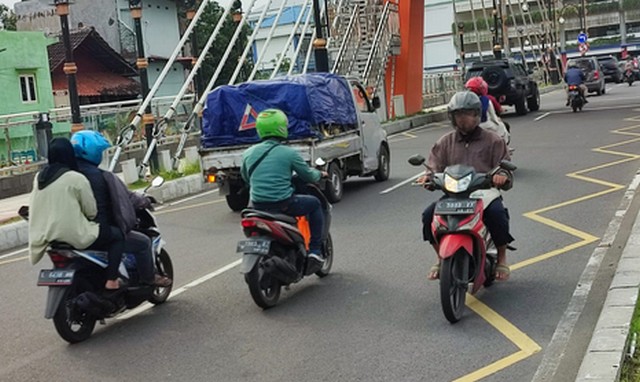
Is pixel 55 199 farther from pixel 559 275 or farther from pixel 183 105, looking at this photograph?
pixel 183 105

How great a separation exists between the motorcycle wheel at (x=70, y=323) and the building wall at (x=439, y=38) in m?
80.5

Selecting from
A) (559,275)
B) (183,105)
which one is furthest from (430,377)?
(183,105)

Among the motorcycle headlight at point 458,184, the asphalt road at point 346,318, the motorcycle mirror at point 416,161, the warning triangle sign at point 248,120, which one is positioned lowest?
the asphalt road at point 346,318

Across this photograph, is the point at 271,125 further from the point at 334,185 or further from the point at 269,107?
the point at 334,185

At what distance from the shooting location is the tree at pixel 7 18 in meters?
50.6

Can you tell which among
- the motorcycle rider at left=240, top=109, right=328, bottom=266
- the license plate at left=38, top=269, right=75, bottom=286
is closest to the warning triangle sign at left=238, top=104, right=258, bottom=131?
the motorcycle rider at left=240, top=109, right=328, bottom=266

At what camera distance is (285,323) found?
6.78 m

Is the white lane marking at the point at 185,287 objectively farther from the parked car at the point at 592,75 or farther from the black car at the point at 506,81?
the parked car at the point at 592,75

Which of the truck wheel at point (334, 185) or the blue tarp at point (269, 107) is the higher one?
the blue tarp at point (269, 107)

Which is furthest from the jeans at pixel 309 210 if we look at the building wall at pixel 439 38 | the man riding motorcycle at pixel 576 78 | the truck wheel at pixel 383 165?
the building wall at pixel 439 38

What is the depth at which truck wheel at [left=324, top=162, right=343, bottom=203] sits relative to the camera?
511 inches

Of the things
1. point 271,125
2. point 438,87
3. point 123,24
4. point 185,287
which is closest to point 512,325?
point 271,125

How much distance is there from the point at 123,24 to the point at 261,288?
38880mm

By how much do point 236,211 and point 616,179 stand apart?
19.5ft
